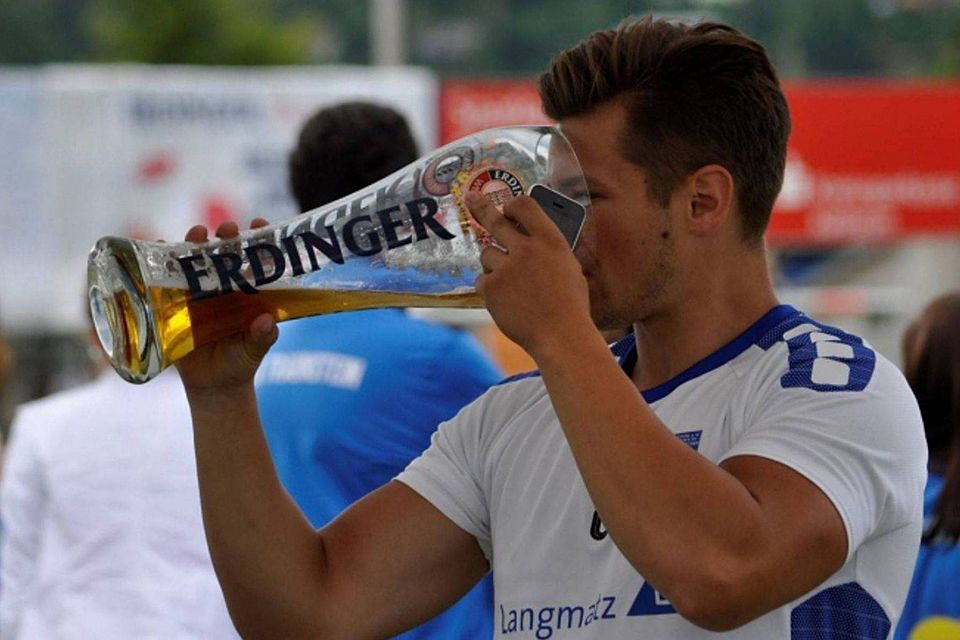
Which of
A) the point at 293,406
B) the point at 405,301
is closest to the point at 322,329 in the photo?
the point at 293,406

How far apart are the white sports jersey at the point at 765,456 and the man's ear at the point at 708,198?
132 millimetres

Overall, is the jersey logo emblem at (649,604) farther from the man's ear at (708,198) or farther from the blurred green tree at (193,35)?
the blurred green tree at (193,35)

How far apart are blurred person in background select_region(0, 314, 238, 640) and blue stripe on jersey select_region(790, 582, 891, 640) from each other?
2.21 m

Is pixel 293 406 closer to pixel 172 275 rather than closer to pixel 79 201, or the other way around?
pixel 172 275

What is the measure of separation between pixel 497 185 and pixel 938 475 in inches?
80.7

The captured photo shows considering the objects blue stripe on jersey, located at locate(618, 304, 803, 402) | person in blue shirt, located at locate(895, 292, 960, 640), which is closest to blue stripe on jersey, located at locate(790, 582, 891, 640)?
blue stripe on jersey, located at locate(618, 304, 803, 402)

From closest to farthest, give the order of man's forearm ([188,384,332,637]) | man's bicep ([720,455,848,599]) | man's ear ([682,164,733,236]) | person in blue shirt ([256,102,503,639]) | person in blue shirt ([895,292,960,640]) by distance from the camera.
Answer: man's bicep ([720,455,848,599]) < man's ear ([682,164,733,236]) < man's forearm ([188,384,332,637]) < person in blue shirt ([256,102,503,639]) < person in blue shirt ([895,292,960,640])

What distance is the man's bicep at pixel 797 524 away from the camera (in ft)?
5.09

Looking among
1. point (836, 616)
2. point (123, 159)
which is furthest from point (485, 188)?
point (123, 159)

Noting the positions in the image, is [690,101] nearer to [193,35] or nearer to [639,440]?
[639,440]

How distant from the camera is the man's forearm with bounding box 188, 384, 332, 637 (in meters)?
1.90

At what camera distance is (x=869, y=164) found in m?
11.4

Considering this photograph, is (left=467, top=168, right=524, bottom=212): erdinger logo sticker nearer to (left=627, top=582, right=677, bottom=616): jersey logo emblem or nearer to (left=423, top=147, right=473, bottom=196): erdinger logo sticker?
(left=423, top=147, right=473, bottom=196): erdinger logo sticker

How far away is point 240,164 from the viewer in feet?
32.4
